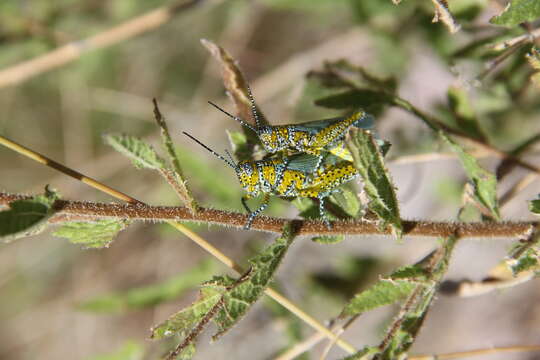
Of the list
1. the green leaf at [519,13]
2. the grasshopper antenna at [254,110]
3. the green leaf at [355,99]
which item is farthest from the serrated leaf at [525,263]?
the grasshopper antenna at [254,110]

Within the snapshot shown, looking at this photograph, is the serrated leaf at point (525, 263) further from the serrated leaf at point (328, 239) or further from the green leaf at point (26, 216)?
the green leaf at point (26, 216)

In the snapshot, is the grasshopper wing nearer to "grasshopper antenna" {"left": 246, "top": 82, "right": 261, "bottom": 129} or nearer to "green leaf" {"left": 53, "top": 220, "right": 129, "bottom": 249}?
"grasshopper antenna" {"left": 246, "top": 82, "right": 261, "bottom": 129}

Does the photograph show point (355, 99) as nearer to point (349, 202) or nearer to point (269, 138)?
point (269, 138)

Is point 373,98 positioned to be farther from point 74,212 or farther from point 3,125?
point 3,125

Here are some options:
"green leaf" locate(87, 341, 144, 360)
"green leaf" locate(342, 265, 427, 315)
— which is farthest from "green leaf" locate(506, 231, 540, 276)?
"green leaf" locate(87, 341, 144, 360)

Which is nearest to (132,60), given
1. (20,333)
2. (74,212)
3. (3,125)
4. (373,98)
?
(3,125)

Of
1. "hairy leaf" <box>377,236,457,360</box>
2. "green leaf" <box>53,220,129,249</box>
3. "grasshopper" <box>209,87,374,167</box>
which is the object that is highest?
"grasshopper" <box>209,87,374,167</box>
